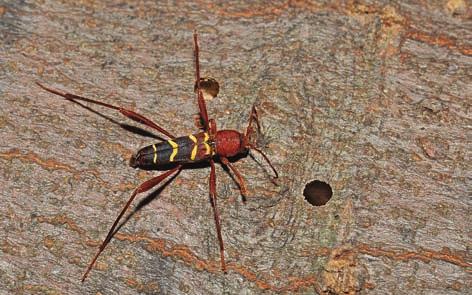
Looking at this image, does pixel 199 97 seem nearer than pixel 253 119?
No

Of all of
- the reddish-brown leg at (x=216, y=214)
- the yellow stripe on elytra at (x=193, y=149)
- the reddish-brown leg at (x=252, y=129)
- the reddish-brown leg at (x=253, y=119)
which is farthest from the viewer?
the yellow stripe on elytra at (x=193, y=149)

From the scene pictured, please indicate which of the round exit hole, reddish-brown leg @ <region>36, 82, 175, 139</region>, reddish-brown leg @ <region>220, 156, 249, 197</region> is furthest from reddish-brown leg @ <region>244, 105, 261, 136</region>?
reddish-brown leg @ <region>36, 82, 175, 139</region>

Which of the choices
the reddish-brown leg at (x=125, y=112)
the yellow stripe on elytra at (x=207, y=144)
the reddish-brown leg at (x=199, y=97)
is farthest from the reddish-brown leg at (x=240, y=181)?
the reddish-brown leg at (x=125, y=112)

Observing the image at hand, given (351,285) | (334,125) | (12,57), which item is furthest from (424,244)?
(12,57)

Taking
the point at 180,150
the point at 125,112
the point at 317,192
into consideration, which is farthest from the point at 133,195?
the point at 317,192

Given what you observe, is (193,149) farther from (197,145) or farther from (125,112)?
(125,112)

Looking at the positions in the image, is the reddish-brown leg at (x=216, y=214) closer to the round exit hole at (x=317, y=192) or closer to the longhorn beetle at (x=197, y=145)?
the longhorn beetle at (x=197, y=145)
